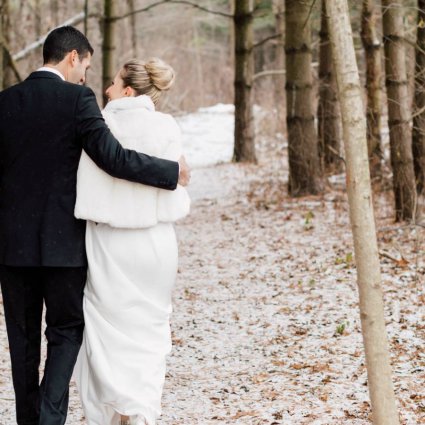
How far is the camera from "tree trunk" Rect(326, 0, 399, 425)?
10.9 ft

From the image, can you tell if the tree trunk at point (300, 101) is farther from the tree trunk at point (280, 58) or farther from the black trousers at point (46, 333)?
the black trousers at point (46, 333)

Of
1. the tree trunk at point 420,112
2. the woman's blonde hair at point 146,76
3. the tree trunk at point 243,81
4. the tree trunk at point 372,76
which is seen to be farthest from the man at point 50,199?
the tree trunk at point 243,81

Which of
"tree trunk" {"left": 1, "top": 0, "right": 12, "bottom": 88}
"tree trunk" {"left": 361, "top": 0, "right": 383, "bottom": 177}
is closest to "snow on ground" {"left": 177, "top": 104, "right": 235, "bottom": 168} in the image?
"tree trunk" {"left": 1, "top": 0, "right": 12, "bottom": 88}

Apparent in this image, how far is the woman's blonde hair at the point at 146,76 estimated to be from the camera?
4.04 meters

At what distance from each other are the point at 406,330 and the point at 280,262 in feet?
9.81

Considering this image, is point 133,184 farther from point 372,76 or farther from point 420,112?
point 372,76

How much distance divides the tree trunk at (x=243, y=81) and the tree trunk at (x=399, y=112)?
785cm

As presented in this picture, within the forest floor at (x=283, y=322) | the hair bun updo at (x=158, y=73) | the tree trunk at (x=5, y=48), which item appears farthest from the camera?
the tree trunk at (x=5, y=48)

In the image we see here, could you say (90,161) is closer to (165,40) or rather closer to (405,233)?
(405,233)

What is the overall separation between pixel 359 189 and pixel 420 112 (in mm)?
5635

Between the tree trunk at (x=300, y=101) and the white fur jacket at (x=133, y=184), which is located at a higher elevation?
the tree trunk at (x=300, y=101)

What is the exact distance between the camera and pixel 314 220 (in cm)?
1095

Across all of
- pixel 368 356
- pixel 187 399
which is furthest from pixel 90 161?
pixel 187 399

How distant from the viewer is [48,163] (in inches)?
149
